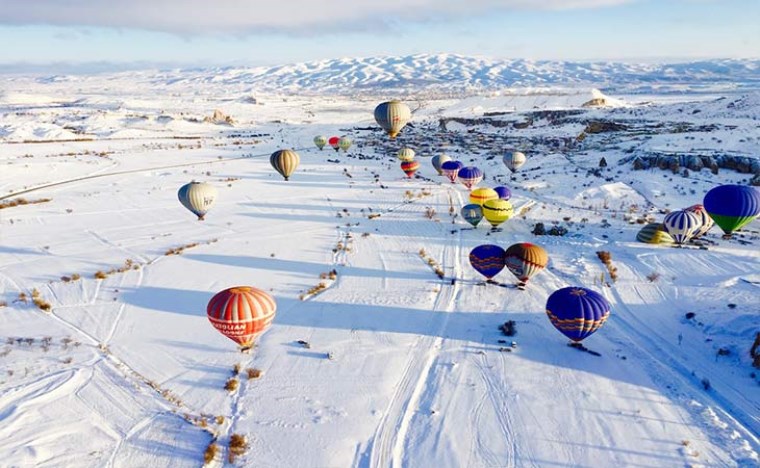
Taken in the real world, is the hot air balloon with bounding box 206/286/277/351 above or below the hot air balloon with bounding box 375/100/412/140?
below

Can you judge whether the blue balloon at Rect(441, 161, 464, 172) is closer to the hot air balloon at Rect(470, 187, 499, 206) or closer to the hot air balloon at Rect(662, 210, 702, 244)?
the hot air balloon at Rect(470, 187, 499, 206)

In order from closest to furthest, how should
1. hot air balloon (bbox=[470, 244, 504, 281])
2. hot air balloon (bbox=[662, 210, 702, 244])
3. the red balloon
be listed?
hot air balloon (bbox=[470, 244, 504, 281]), hot air balloon (bbox=[662, 210, 702, 244]), the red balloon

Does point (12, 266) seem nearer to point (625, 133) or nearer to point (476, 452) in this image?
point (476, 452)

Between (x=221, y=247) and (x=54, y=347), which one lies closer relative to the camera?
(x=54, y=347)

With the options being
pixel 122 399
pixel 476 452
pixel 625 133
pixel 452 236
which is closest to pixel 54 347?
pixel 122 399

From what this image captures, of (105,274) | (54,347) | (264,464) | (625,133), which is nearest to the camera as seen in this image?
(264,464)

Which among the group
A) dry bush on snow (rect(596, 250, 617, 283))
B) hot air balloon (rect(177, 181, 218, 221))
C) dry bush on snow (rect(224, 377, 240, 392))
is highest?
hot air balloon (rect(177, 181, 218, 221))

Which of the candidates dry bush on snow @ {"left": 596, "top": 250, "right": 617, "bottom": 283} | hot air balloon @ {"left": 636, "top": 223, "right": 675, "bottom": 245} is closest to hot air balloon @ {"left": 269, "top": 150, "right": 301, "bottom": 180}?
dry bush on snow @ {"left": 596, "top": 250, "right": 617, "bottom": 283}
